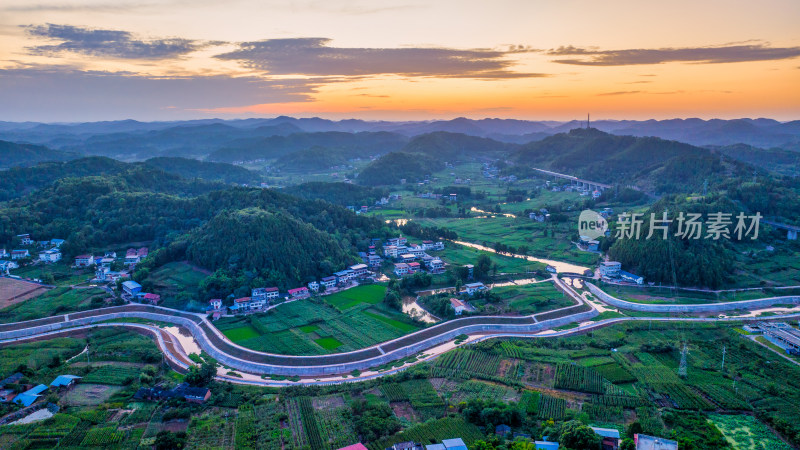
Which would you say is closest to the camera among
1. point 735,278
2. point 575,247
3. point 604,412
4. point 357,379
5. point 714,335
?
point 604,412

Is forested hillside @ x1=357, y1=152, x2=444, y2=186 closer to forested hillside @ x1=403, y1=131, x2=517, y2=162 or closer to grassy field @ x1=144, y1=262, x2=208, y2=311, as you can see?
forested hillside @ x1=403, y1=131, x2=517, y2=162

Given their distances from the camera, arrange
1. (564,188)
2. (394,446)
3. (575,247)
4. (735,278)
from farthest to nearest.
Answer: (564,188) → (575,247) → (735,278) → (394,446)

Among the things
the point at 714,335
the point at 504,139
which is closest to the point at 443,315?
the point at 714,335

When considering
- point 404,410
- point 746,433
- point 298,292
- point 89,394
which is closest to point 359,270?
point 298,292

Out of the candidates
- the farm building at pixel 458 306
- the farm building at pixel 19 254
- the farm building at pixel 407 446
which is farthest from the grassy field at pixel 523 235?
the farm building at pixel 19 254

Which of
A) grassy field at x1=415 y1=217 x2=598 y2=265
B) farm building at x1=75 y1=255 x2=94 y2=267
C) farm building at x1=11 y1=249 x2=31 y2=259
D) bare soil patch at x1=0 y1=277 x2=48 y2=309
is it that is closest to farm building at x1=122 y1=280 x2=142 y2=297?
bare soil patch at x1=0 y1=277 x2=48 y2=309

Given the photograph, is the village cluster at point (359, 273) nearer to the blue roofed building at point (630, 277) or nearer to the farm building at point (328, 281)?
the farm building at point (328, 281)

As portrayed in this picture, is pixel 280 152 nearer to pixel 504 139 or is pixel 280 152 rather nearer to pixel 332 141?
pixel 332 141
